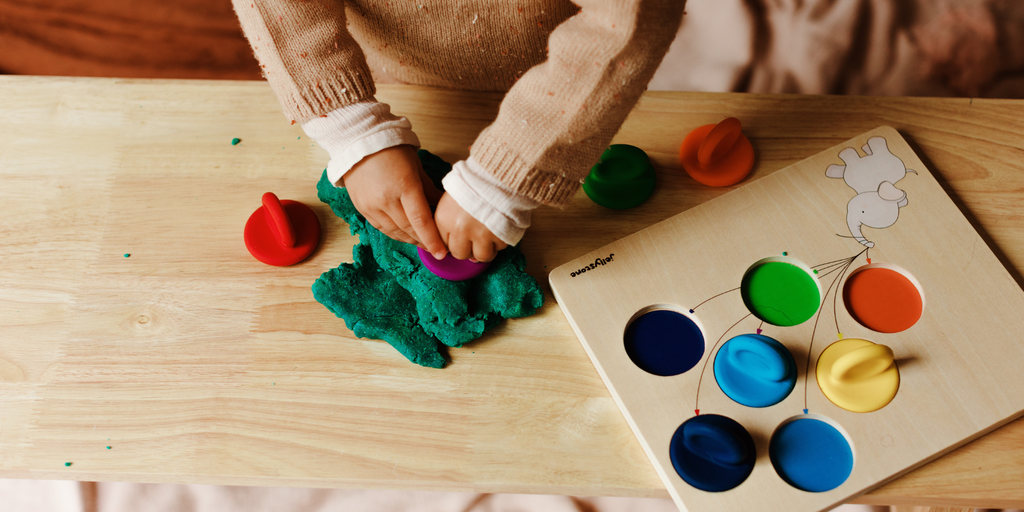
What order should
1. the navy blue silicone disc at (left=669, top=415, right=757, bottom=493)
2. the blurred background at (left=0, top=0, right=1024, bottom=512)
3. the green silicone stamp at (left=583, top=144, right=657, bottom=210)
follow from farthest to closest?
the blurred background at (left=0, top=0, right=1024, bottom=512), the green silicone stamp at (left=583, top=144, right=657, bottom=210), the navy blue silicone disc at (left=669, top=415, right=757, bottom=493)

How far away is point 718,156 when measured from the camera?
56 cm

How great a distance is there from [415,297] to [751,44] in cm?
75

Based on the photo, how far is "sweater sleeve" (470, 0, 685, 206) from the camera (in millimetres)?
434

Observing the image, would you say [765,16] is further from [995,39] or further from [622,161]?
[622,161]

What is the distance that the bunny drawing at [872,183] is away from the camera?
52 centimetres

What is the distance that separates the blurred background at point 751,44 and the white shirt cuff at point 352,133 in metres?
0.58

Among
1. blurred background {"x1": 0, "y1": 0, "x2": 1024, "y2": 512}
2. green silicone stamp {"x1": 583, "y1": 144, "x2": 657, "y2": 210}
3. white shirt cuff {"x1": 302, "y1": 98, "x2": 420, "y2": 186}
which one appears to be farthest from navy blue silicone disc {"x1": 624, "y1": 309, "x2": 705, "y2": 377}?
blurred background {"x1": 0, "y1": 0, "x2": 1024, "y2": 512}

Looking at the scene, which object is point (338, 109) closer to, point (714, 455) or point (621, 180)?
point (621, 180)

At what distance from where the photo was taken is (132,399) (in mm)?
499

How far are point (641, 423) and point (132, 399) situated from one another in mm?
395

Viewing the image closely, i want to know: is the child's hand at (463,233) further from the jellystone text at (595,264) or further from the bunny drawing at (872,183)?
the bunny drawing at (872,183)

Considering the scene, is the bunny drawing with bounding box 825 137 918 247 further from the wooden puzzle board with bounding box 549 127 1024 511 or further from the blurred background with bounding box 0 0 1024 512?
the blurred background with bounding box 0 0 1024 512

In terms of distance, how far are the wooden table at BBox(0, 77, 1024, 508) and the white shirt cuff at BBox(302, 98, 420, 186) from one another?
0.31 ft

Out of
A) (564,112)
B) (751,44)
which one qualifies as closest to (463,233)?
(564,112)
